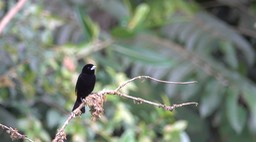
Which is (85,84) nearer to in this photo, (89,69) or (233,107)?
(89,69)

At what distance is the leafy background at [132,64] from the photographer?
4012 millimetres

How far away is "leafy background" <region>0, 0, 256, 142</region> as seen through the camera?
158 inches

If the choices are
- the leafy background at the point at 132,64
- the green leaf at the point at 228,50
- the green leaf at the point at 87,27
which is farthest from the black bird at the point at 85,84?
the green leaf at the point at 228,50

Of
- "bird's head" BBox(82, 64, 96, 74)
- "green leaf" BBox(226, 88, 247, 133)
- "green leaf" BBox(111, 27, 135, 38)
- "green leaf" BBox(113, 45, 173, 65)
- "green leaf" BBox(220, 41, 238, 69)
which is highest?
"green leaf" BBox(220, 41, 238, 69)

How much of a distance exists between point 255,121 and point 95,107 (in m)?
3.46

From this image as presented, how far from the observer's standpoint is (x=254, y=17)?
6.04 m

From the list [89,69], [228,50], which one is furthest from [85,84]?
[228,50]

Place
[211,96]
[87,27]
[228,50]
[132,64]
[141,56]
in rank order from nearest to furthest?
[87,27] → [141,56] → [211,96] → [228,50] → [132,64]

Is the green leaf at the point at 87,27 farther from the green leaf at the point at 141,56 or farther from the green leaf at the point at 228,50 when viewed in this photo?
the green leaf at the point at 228,50

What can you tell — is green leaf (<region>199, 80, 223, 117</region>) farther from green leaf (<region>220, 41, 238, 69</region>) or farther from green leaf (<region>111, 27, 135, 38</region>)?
green leaf (<region>111, 27, 135, 38</region>)

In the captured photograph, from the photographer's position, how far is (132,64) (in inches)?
221

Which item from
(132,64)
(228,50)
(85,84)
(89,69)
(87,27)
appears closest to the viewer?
(85,84)

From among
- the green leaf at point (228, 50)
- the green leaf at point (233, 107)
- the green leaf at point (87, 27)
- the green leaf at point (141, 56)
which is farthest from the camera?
the green leaf at point (228, 50)

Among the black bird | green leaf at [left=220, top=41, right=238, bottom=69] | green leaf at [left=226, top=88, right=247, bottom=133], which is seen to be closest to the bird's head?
the black bird
